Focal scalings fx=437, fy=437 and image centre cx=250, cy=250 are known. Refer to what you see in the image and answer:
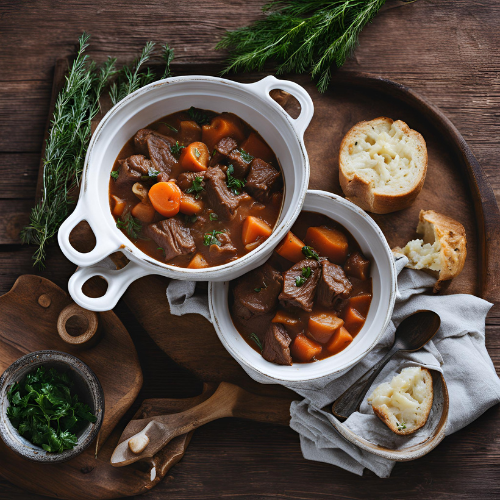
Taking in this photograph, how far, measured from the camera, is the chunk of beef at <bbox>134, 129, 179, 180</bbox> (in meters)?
2.59

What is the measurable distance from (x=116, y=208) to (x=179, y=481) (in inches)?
83.4

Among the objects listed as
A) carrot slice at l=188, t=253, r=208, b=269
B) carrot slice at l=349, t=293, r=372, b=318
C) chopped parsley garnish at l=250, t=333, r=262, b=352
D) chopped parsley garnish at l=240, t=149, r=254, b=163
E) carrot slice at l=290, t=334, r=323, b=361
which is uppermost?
chopped parsley garnish at l=240, t=149, r=254, b=163

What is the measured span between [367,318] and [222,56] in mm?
2170

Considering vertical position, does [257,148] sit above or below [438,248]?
above

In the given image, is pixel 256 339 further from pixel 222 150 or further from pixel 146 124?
pixel 146 124

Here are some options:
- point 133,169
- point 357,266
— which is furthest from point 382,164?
point 133,169

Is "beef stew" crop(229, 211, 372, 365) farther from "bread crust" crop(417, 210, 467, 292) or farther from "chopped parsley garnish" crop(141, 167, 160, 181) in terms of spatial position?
"chopped parsley garnish" crop(141, 167, 160, 181)

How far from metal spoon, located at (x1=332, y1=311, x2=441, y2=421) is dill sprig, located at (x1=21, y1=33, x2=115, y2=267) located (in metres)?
2.36

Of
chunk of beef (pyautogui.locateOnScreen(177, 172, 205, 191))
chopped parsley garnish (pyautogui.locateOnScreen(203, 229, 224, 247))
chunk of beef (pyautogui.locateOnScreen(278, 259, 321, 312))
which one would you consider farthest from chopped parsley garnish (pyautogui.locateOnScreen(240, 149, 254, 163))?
chunk of beef (pyautogui.locateOnScreen(278, 259, 321, 312))

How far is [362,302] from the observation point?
9.36 feet

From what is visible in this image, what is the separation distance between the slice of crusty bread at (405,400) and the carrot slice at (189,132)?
6.63 ft

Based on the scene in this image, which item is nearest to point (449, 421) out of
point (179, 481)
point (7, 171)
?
point (179, 481)

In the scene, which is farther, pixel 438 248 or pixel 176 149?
pixel 438 248

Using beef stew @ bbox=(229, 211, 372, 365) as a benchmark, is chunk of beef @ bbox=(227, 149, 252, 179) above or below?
above
